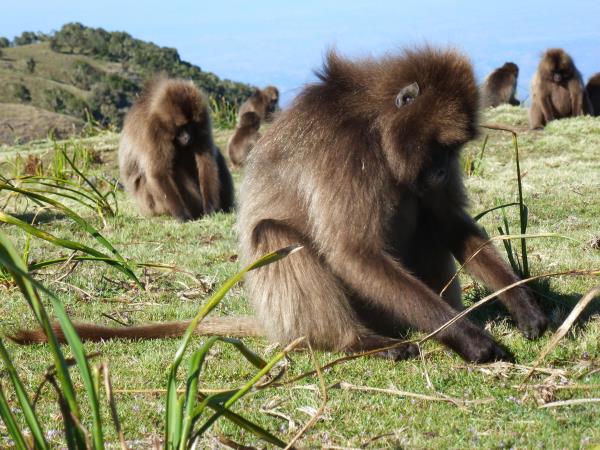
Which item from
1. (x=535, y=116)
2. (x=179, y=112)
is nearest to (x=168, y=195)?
(x=179, y=112)

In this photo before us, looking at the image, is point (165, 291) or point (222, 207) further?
point (222, 207)

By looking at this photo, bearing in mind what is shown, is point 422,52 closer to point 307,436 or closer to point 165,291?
point 307,436

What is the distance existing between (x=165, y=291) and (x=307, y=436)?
2633mm

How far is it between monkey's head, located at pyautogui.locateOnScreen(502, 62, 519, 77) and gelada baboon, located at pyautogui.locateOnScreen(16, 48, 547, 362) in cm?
1863

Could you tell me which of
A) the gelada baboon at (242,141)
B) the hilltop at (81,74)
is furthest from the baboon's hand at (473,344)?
the hilltop at (81,74)

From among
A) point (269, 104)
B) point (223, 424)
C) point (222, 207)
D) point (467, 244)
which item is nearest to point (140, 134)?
point (222, 207)

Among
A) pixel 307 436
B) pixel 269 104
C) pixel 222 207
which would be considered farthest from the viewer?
pixel 269 104

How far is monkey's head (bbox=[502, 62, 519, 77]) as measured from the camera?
21625mm

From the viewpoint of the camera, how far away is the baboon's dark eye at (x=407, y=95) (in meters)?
3.57

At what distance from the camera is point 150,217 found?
913 centimetres

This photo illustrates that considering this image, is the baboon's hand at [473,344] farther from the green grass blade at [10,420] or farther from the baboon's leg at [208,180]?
the baboon's leg at [208,180]

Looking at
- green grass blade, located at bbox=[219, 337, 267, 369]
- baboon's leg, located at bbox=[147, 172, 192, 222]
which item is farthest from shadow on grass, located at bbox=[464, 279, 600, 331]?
baboon's leg, located at bbox=[147, 172, 192, 222]

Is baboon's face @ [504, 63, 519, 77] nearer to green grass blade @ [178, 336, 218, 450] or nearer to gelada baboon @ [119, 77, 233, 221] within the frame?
gelada baboon @ [119, 77, 233, 221]

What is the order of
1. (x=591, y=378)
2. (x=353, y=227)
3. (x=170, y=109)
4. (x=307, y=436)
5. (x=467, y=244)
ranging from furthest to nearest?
(x=170, y=109) < (x=467, y=244) < (x=353, y=227) < (x=591, y=378) < (x=307, y=436)
